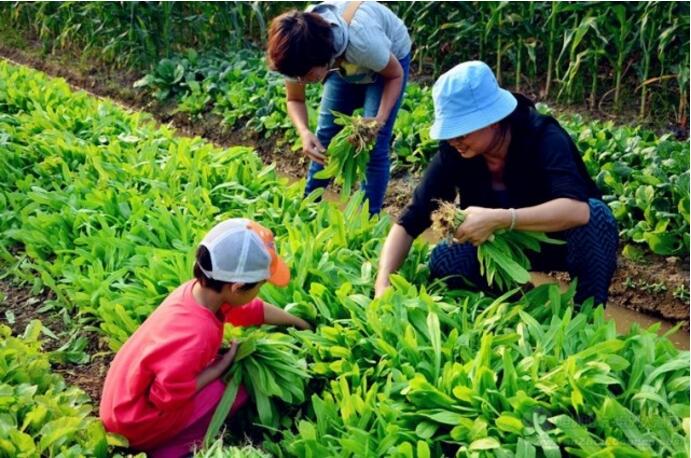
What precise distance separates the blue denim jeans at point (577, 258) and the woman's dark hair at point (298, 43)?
94cm

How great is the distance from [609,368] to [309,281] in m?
1.35

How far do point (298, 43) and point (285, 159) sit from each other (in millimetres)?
3222

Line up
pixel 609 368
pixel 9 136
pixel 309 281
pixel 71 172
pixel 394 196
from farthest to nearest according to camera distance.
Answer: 1. pixel 394 196
2. pixel 9 136
3. pixel 71 172
4. pixel 309 281
5. pixel 609 368

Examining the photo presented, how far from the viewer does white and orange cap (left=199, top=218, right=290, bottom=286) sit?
2.73 m

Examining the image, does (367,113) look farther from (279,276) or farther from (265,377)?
(265,377)

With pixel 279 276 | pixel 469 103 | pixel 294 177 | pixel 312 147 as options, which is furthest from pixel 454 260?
pixel 294 177

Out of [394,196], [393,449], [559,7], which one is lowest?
[394,196]

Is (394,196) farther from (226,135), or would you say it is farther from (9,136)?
(9,136)

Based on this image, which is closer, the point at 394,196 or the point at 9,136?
the point at 9,136

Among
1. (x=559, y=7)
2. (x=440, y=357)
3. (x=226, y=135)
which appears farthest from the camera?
(x=226, y=135)

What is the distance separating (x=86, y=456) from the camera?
8.86 ft

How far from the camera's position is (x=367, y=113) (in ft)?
14.0

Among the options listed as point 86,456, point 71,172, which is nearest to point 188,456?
point 86,456

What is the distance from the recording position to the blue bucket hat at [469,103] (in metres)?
2.98
